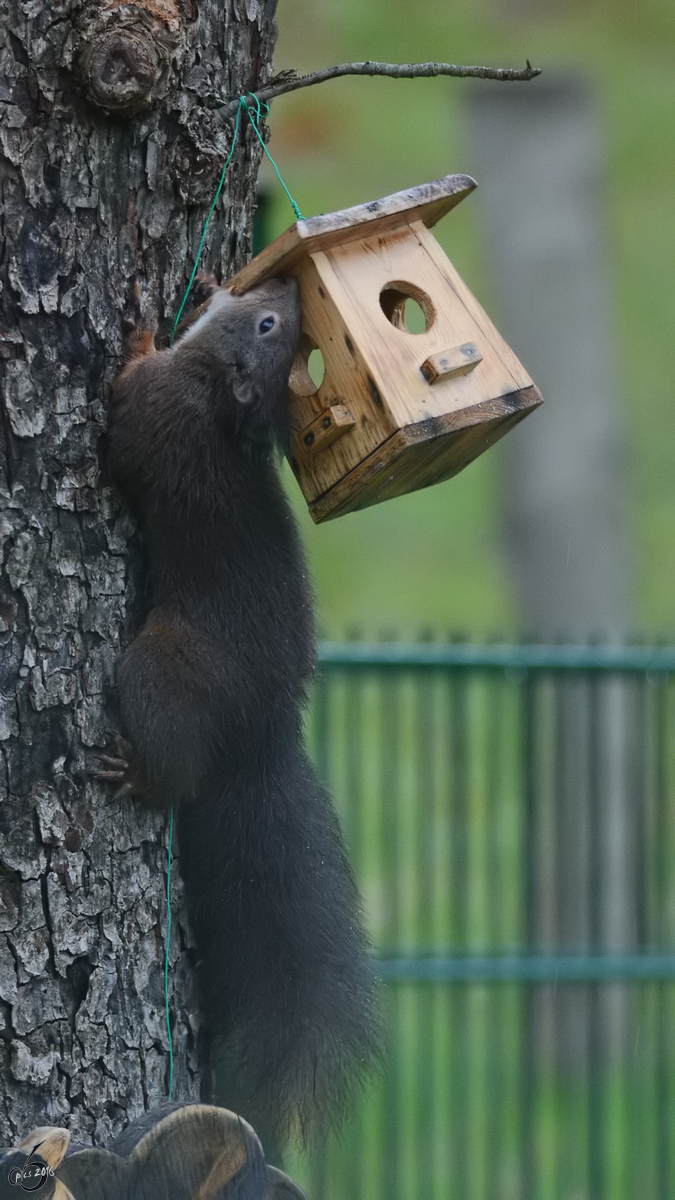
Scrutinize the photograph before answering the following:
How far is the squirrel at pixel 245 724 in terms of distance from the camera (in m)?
2.52

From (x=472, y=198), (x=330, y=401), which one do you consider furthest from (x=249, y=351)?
(x=472, y=198)

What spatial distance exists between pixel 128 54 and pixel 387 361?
0.67 m

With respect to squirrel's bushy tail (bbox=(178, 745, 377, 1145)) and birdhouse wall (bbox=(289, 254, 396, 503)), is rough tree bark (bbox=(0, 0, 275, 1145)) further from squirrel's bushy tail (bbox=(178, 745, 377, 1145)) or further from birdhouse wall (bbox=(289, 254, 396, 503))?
birdhouse wall (bbox=(289, 254, 396, 503))

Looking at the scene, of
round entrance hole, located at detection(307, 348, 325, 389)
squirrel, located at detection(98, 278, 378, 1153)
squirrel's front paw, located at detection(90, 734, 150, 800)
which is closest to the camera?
squirrel's front paw, located at detection(90, 734, 150, 800)

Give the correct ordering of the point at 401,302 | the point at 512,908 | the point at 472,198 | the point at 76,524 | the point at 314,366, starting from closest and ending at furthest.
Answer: the point at 76,524 < the point at 401,302 < the point at 512,908 < the point at 314,366 < the point at 472,198

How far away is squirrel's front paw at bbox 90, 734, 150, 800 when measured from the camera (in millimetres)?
2422

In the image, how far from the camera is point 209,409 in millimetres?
2691

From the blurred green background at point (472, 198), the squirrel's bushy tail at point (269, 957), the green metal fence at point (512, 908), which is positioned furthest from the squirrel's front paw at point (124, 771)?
the blurred green background at point (472, 198)

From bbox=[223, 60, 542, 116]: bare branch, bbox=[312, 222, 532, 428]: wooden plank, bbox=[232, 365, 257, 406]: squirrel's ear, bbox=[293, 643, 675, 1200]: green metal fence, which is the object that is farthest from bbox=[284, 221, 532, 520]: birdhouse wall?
bbox=[293, 643, 675, 1200]: green metal fence

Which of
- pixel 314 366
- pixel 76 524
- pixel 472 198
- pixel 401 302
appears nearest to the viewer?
pixel 76 524

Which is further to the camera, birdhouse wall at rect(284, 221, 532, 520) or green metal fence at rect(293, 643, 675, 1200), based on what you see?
green metal fence at rect(293, 643, 675, 1200)

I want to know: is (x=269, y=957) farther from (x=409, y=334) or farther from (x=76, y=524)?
(x=409, y=334)

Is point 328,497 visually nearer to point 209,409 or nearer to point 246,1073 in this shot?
point 209,409

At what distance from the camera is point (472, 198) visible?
11461 mm
